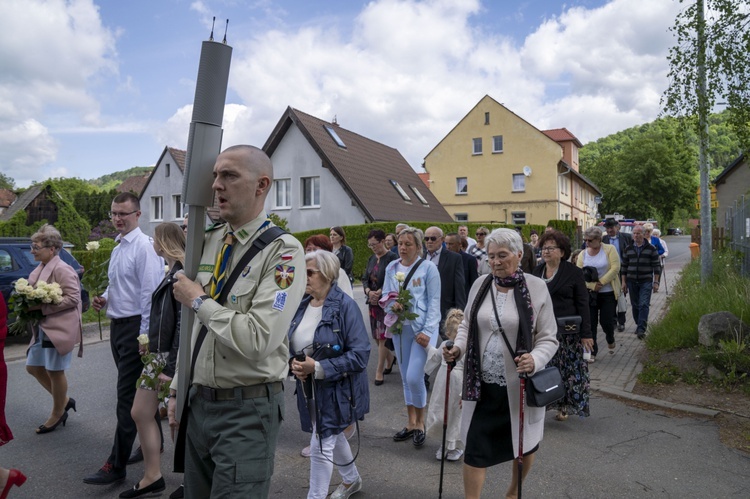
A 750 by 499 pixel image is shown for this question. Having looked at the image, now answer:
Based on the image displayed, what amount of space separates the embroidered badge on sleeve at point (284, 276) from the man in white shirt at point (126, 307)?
262cm

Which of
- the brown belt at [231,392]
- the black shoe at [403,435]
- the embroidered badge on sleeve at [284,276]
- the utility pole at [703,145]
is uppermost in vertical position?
the utility pole at [703,145]

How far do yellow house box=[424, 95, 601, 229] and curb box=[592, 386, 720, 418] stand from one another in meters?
37.1

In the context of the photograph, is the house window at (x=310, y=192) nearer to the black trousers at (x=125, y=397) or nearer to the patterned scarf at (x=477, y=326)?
the black trousers at (x=125, y=397)

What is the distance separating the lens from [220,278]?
2.43 m

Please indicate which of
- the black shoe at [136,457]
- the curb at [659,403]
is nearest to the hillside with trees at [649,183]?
the curb at [659,403]

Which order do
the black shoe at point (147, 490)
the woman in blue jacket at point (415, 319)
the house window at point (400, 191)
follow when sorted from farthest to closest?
1. the house window at point (400, 191)
2. the woman in blue jacket at point (415, 319)
3. the black shoe at point (147, 490)

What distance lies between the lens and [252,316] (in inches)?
88.5

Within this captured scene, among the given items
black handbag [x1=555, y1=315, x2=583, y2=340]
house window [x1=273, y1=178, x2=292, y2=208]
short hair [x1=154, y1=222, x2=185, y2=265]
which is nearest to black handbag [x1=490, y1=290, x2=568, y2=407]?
short hair [x1=154, y1=222, x2=185, y2=265]

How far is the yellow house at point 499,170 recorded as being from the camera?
142 ft

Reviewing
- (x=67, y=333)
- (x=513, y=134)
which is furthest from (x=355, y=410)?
(x=513, y=134)

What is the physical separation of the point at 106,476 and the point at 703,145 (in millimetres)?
8914

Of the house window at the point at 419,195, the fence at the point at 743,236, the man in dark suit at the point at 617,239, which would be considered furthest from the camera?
the house window at the point at 419,195

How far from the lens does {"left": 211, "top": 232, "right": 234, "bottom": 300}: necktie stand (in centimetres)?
241

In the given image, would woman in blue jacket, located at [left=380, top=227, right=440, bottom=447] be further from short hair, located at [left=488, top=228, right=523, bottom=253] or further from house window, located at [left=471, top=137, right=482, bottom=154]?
house window, located at [left=471, top=137, right=482, bottom=154]
